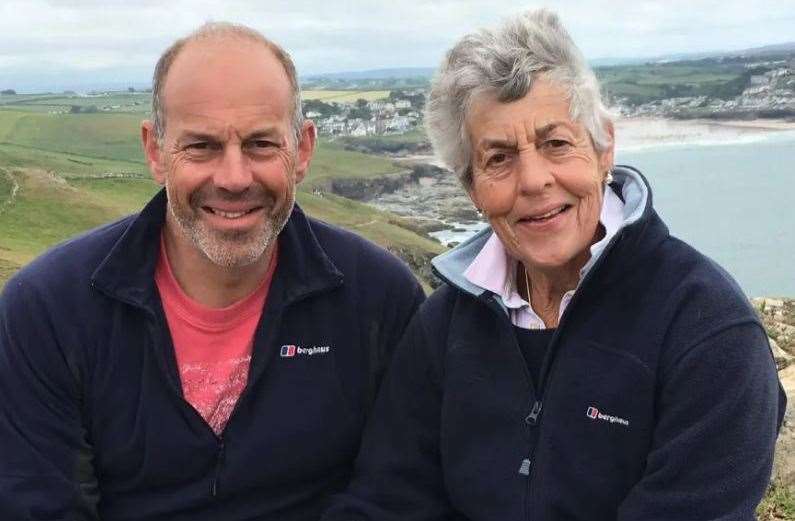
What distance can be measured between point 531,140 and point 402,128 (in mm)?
120729

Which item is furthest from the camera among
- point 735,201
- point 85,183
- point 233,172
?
point 735,201

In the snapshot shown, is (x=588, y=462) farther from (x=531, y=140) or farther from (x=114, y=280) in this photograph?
(x=114, y=280)

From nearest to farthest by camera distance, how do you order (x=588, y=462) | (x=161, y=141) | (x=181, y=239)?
(x=588, y=462)
(x=161, y=141)
(x=181, y=239)

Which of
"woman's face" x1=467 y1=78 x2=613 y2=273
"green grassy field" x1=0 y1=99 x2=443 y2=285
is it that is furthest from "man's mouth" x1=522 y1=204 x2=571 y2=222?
"green grassy field" x1=0 y1=99 x2=443 y2=285

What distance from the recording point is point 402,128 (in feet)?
402

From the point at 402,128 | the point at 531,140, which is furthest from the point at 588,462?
the point at 402,128

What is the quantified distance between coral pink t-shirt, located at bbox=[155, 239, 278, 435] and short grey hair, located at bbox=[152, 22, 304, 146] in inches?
30.1

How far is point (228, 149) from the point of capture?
364 cm

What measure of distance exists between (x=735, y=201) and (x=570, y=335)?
46584 millimetres

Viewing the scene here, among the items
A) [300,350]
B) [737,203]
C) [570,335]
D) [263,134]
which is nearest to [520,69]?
[570,335]

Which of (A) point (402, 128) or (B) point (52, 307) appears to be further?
(A) point (402, 128)

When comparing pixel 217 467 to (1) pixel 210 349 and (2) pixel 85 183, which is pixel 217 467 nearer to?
(1) pixel 210 349

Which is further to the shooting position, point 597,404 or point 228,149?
point 228,149

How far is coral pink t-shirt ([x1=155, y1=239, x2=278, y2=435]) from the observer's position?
3.86 m
